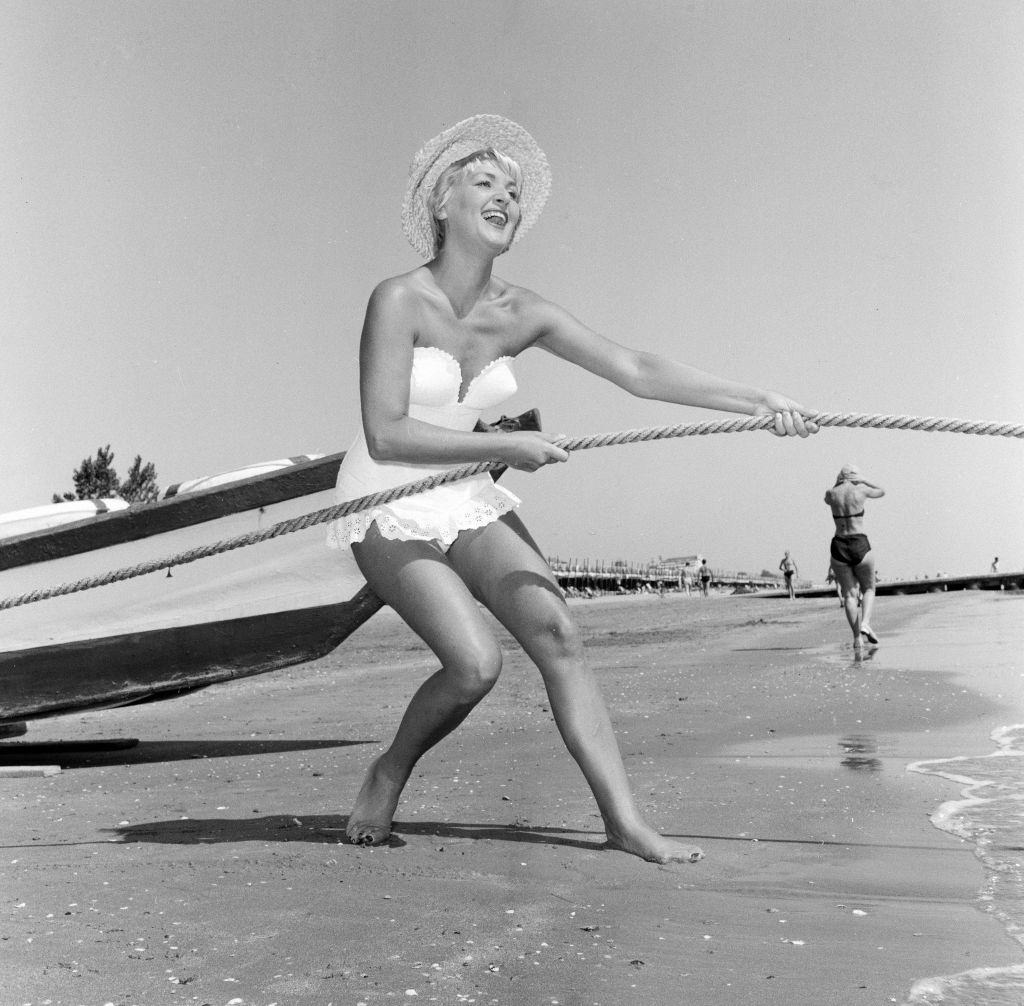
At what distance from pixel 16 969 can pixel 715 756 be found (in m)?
3.52

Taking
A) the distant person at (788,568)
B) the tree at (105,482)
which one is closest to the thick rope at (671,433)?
the distant person at (788,568)

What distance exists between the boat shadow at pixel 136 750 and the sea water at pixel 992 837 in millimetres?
3086

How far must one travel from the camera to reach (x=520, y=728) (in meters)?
6.81

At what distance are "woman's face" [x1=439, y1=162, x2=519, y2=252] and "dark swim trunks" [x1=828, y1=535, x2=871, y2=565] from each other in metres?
7.96

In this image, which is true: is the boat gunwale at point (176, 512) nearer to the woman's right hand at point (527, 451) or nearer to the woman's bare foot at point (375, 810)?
the woman's bare foot at point (375, 810)

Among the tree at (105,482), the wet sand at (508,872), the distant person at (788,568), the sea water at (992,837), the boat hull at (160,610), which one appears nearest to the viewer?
the sea water at (992,837)

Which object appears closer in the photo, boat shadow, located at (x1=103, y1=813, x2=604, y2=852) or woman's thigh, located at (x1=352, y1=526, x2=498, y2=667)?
woman's thigh, located at (x1=352, y1=526, x2=498, y2=667)

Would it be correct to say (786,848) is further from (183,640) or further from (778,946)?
Answer: (183,640)

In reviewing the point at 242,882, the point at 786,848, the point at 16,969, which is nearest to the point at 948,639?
the point at 786,848

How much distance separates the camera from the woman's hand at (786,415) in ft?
12.0

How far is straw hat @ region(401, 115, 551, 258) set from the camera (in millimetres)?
3818

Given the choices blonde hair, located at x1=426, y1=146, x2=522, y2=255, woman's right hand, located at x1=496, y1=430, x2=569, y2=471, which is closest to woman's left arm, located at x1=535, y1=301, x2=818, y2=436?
blonde hair, located at x1=426, y1=146, x2=522, y2=255

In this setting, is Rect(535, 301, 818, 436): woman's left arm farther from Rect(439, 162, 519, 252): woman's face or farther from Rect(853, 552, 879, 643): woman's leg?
Rect(853, 552, 879, 643): woman's leg

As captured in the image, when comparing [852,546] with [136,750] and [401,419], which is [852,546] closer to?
[136,750]
